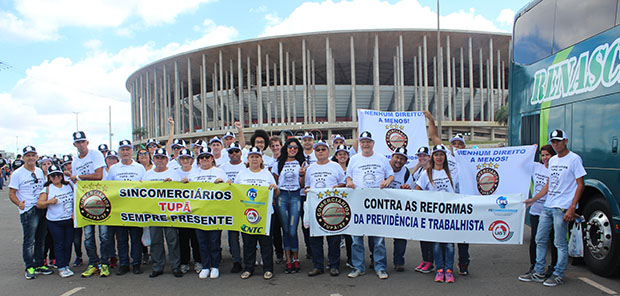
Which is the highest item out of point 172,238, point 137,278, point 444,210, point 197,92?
point 197,92

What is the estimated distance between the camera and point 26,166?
18.9ft

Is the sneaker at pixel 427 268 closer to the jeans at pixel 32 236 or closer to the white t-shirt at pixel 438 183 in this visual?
the white t-shirt at pixel 438 183

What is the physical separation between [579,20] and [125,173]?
24.6 ft

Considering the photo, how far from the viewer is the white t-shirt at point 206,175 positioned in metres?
5.82

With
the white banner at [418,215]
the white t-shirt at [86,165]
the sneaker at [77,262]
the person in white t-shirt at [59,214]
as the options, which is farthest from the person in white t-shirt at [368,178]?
the sneaker at [77,262]

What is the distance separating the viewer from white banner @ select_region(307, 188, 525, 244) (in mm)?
5270

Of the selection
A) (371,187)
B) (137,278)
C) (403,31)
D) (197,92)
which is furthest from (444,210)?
(197,92)

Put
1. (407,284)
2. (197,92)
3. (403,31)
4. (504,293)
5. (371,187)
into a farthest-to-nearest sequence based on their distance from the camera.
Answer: (197,92), (403,31), (371,187), (407,284), (504,293)

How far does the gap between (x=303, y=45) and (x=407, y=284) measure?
45.9 m

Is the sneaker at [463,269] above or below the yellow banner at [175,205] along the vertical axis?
below

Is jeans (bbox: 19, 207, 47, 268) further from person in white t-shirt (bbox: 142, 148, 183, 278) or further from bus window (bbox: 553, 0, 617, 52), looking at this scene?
bus window (bbox: 553, 0, 617, 52)

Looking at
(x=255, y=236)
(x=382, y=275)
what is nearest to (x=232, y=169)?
(x=255, y=236)

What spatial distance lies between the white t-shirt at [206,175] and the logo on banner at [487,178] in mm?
4115

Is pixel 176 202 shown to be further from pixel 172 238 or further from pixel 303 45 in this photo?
pixel 303 45
